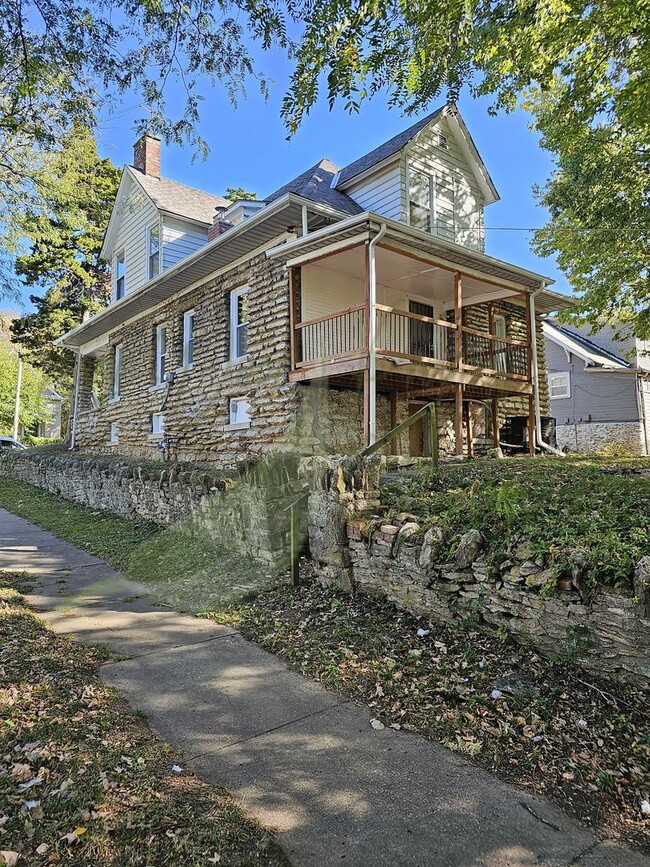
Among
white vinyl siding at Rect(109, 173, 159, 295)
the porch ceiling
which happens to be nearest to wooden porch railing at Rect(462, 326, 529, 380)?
the porch ceiling

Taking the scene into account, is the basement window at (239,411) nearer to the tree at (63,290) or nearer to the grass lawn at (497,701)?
the grass lawn at (497,701)

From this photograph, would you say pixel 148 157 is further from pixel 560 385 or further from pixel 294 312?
pixel 560 385

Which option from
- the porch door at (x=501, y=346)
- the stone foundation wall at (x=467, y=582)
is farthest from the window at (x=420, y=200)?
the stone foundation wall at (x=467, y=582)

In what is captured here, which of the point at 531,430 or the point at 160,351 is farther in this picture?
the point at 160,351

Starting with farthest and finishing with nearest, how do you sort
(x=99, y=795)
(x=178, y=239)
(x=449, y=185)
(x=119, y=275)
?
1. (x=119, y=275)
2. (x=178, y=239)
3. (x=449, y=185)
4. (x=99, y=795)

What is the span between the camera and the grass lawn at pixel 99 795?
201cm

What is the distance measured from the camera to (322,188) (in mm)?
12195

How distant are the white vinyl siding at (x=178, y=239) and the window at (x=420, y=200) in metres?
6.52

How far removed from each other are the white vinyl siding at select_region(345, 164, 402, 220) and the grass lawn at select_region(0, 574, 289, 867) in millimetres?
10905

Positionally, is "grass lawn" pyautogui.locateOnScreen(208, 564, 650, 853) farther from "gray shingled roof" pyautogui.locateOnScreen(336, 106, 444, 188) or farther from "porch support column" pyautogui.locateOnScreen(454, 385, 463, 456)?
"gray shingled roof" pyautogui.locateOnScreen(336, 106, 444, 188)

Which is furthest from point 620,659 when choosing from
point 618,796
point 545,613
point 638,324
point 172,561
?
point 638,324

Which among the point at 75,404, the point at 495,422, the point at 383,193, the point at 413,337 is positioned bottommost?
the point at 495,422

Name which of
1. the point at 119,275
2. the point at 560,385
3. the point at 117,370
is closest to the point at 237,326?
the point at 117,370

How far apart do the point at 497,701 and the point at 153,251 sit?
610 inches
